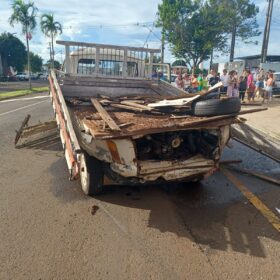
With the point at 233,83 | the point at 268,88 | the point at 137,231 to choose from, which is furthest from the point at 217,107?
the point at 268,88

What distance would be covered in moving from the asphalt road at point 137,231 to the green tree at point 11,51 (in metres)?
65.7

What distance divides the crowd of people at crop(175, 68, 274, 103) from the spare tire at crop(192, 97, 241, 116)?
29.2ft

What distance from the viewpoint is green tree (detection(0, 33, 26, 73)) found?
6294 cm

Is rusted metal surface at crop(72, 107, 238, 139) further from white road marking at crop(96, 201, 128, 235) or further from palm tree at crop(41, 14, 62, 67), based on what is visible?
palm tree at crop(41, 14, 62, 67)

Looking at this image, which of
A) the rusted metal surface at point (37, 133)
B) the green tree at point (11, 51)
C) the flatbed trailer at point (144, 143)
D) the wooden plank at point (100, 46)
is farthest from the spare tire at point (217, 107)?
the green tree at point (11, 51)

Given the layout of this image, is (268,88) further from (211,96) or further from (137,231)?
(137,231)

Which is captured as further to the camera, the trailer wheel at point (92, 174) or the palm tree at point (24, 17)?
the palm tree at point (24, 17)

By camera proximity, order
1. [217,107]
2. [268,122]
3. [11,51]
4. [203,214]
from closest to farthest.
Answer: [203,214]
[217,107]
[268,122]
[11,51]

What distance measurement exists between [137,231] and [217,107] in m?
1.95

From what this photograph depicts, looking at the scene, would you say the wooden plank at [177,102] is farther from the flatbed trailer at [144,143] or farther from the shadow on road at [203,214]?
the shadow on road at [203,214]

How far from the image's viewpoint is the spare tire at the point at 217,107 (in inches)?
165

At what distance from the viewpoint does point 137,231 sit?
362 cm

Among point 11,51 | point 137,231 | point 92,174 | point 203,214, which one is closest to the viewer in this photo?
point 137,231

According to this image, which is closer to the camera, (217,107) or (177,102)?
(217,107)
